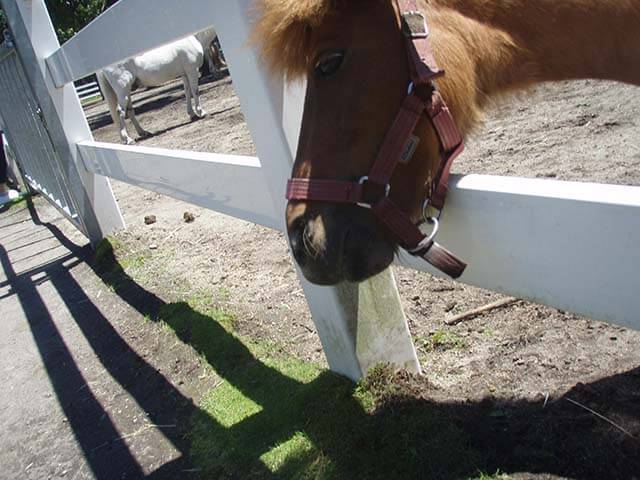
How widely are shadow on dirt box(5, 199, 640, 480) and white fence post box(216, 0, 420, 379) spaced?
95mm

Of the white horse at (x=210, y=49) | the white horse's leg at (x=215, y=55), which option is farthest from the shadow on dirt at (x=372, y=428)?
the white horse's leg at (x=215, y=55)

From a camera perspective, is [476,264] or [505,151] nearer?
[476,264]

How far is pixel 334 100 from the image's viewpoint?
1.29 meters

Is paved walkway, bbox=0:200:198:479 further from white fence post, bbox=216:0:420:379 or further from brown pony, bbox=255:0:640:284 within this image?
brown pony, bbox=255:0:640:284

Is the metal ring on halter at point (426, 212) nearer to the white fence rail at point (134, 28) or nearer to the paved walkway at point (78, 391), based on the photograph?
the white fence rail at point (134, 28)

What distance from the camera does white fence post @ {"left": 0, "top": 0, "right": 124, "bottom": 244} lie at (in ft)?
13.1

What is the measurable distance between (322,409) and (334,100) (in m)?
1.12

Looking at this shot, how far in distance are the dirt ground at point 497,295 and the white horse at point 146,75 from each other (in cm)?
554

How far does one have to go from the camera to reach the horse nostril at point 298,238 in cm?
133

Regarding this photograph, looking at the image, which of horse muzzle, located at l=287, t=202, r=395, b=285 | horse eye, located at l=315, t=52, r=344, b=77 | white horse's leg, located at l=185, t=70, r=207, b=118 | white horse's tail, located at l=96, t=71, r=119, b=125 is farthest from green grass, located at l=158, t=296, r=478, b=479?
white horse's tail, located at l=96, t=71, r=119, b=125

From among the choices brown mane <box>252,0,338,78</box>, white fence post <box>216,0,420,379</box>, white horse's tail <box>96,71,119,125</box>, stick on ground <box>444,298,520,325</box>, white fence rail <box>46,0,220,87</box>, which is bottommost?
stick on ground <box>444,298,520,325</box>

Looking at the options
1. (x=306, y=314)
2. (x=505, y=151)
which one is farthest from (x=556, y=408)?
(x=505, y=151)

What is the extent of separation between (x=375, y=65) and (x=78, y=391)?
234 cm

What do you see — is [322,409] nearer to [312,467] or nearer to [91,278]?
[312,467]
